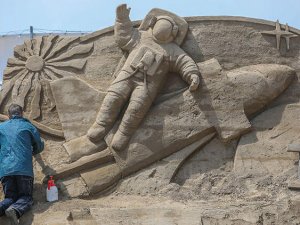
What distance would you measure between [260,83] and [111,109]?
1466 mm

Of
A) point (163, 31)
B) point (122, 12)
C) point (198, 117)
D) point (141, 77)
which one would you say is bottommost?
point (198, 117)

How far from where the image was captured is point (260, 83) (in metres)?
6.30

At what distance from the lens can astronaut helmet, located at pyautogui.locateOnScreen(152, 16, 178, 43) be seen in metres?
6.39

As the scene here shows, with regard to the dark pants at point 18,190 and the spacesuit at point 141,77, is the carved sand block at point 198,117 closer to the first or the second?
the spacesuit at point 141,77

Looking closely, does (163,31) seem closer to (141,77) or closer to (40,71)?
(141,77)

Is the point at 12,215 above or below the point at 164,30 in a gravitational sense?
below

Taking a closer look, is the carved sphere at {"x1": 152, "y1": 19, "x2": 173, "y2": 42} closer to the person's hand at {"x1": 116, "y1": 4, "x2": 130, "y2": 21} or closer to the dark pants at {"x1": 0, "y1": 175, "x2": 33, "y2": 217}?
the person's hand at {"x1": 116, "y1": 4, "x2": 130, "y2": 21}

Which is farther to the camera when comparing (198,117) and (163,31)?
(163,31)

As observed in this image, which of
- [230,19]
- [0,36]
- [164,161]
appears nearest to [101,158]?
[164,161]

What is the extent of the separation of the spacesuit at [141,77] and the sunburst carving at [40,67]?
23.5 inches

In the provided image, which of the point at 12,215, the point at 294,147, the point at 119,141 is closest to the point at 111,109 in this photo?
the point at 119,141

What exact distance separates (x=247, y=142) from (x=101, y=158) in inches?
55.3

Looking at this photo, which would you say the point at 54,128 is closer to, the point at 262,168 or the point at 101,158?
the point at 101,158

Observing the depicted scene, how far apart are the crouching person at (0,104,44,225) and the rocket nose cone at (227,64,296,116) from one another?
78.7 inches
